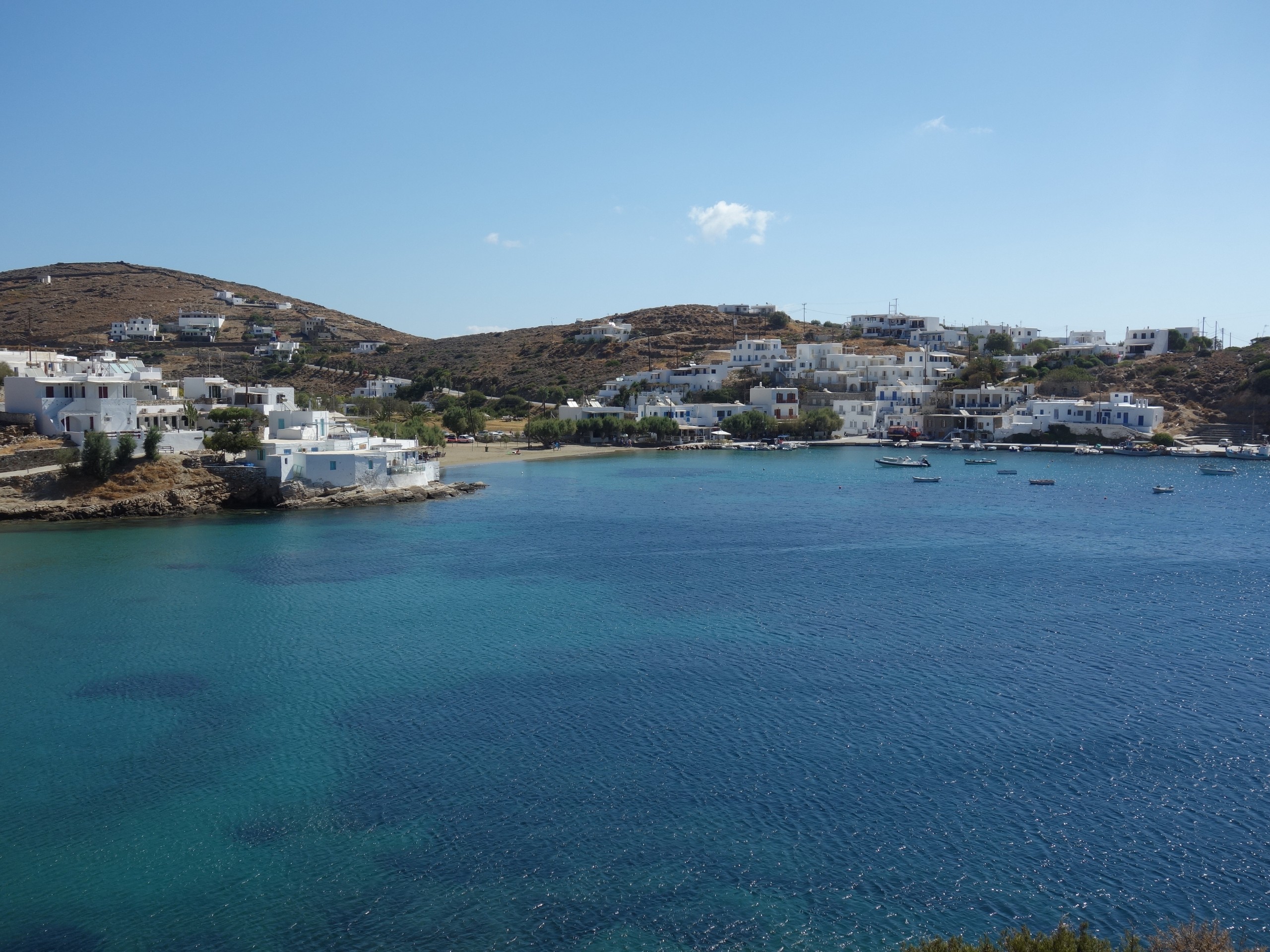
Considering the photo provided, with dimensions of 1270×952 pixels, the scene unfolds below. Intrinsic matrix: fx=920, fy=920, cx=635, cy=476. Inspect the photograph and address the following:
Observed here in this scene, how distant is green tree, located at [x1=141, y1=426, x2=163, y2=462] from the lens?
49094mm

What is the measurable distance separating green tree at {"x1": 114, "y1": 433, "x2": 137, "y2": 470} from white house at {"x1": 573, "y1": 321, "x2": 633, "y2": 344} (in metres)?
96.3

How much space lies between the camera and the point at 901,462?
79.1m

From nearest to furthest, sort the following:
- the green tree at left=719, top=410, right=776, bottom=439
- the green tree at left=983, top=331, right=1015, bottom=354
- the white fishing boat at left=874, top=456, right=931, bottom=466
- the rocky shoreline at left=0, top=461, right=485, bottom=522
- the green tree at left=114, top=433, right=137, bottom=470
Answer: the rocky shoreline at left=0, top=461, right=485, bottom=522 → the green tree at left=114, top=433, right=137, bottom=470 → the white fishing boat at left=874, top=456, right=931, bottom=466 → the green tree at left=719, top=410, right=776, bottom=439 → the green tree at left=983, top=331, right=1015, bottom=354

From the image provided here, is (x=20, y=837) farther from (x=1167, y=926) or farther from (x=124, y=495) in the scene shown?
(x=124, y=495)

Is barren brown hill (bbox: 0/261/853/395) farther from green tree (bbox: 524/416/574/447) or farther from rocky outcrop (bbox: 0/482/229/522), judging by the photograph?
rocky outcrop (bbox: 0/482/229/522)

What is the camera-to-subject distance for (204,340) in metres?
130

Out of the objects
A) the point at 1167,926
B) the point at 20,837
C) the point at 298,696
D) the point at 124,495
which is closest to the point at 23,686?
the point at 298,696

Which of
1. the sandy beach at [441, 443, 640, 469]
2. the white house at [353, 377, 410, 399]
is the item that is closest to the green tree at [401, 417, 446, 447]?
the sandy beach at [441, 443, 640, 469]

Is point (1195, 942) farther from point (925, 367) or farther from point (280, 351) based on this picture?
point (280, 351)

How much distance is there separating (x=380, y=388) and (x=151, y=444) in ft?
210

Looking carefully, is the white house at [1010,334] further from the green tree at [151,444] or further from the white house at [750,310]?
the green tree at [151,444]

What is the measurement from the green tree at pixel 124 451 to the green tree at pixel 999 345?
360ft

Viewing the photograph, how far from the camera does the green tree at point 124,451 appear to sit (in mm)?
47656

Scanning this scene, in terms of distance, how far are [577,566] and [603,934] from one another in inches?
966
